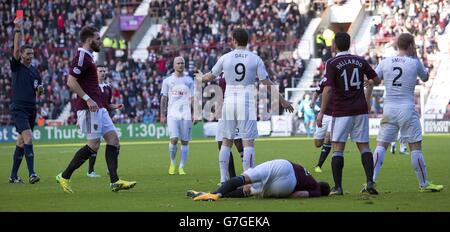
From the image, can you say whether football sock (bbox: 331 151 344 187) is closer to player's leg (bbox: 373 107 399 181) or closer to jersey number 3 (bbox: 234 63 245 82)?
player's leg (bbox: 373 107 399 181)

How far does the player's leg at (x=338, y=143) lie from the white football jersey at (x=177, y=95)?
747 cm

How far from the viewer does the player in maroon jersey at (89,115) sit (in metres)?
14.5

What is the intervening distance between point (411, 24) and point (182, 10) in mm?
14018

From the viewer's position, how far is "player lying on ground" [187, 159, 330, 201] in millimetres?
12773

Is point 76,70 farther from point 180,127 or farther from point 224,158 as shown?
point 180,127

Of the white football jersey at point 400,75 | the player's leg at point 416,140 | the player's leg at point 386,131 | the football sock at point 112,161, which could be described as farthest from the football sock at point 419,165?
the football sock at point 112,161

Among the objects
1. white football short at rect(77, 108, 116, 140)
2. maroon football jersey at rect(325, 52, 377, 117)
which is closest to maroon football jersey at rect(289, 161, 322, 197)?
maroon football jersey at rect(325, 52, 377, 117)

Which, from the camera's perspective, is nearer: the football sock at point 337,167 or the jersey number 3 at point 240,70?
the football sock at point 337,167

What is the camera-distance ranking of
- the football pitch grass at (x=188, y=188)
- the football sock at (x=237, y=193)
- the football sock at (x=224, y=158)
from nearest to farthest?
the football pitch grass at (x=188, y=188) < the football sock at (x=237, y=193) < the football sock at (x=224, y=158)

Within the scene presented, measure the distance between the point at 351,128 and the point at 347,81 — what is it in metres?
0.74

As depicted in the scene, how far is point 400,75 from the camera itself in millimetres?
14422

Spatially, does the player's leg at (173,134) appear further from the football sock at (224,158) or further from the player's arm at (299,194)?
the player's arm at (299,194)

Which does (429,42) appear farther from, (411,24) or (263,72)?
(263,72)

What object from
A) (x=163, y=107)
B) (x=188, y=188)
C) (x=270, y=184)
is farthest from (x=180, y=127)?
(x=270, y=184)
